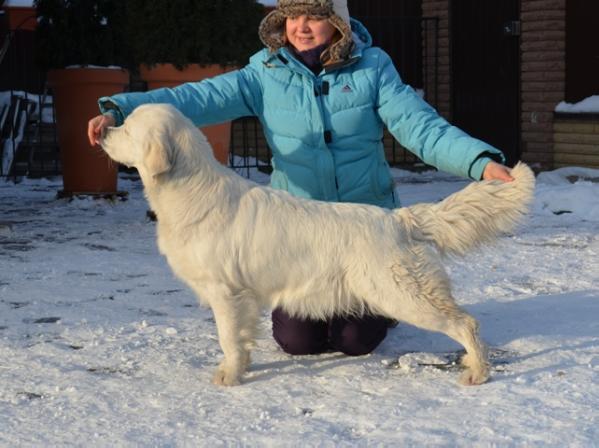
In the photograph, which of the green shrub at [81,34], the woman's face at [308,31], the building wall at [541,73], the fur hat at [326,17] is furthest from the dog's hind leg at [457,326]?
the building wall at [541,73]

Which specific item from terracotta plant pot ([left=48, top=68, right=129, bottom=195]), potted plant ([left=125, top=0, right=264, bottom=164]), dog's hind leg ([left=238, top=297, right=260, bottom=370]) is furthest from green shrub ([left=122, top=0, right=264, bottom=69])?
dog's hind leg ([left=238, top=297, right=260, bottom=370])

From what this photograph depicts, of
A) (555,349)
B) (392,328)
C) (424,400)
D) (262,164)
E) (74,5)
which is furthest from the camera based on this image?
(262,164)

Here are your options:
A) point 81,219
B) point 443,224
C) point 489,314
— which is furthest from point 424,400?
point 81,219

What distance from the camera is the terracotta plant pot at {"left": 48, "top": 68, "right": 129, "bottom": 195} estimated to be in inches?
369

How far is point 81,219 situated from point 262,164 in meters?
4.25

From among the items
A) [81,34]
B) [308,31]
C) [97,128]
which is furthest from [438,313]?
[81,34]

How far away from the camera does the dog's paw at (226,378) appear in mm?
4113

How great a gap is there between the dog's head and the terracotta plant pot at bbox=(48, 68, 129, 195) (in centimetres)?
532

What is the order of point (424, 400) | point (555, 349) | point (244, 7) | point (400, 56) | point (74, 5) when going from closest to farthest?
point (424, 400), point (555, 349), point (244, 7), point (74, 5), point (400, 56)

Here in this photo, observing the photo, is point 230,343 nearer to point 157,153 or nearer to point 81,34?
point 157,153

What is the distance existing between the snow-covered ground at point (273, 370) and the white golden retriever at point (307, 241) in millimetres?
266

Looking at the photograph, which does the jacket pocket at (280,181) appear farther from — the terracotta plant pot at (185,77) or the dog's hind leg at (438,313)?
the terracotta plant pot at (185,77)

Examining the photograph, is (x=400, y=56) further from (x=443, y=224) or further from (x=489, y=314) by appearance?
(x=443, y=224)

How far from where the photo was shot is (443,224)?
13.4ft
